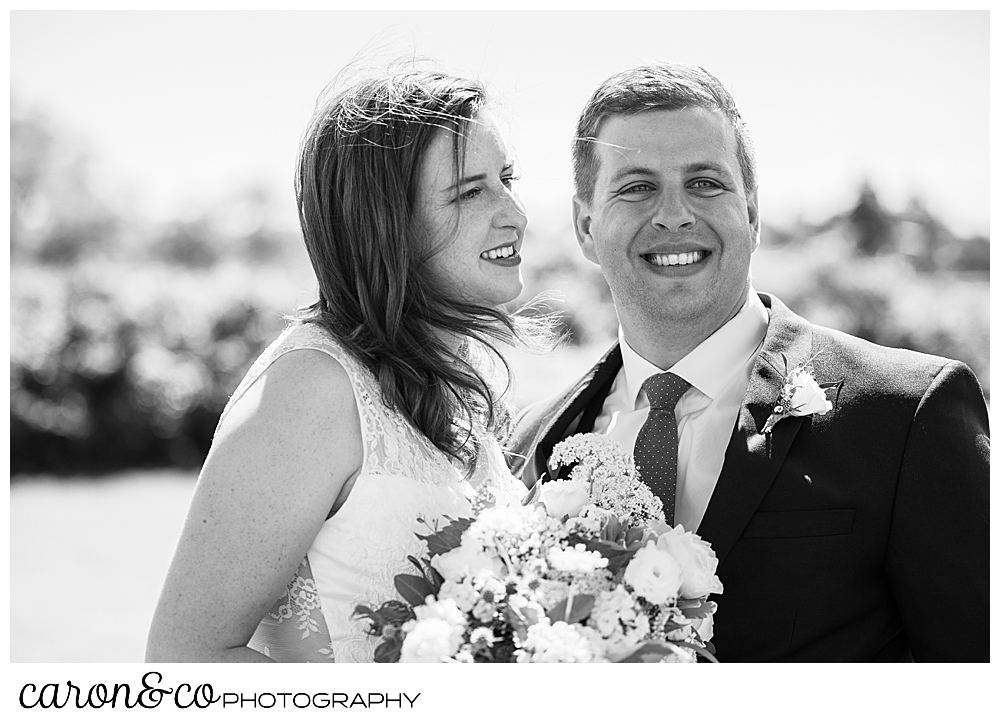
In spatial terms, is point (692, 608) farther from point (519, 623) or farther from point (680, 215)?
point (680, 215)

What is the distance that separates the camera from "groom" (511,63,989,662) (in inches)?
119

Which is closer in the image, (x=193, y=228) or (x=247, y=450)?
(x=247, y=450)

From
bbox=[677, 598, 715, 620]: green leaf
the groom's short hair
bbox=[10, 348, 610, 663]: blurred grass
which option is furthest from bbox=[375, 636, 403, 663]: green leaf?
bbox=[10, 348, 610, 663]: blurred grass

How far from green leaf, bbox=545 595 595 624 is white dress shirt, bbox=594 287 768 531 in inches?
42.2

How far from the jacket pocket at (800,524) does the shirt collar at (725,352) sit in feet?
1.98

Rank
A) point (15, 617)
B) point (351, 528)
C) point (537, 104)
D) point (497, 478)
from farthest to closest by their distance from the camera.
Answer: point (15, 617) → point (537, 104) → point (497, 478) → point (351, 528)

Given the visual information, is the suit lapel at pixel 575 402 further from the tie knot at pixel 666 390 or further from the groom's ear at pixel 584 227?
the groom's ear at pixel 584 227

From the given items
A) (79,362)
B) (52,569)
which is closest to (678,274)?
(52,569)

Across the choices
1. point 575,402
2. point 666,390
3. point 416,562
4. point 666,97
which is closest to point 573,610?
point 416,562

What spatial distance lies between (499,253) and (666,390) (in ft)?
3.07

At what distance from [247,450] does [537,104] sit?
62.4 inches

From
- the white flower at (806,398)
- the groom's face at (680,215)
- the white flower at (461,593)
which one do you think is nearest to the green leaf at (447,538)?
the white flower at (461,593)
